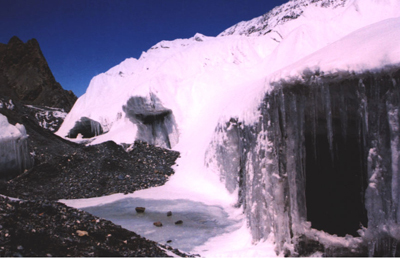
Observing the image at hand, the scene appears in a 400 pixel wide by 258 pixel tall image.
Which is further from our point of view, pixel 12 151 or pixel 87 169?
pixel 87 169

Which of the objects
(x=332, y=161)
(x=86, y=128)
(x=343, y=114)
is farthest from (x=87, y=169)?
(x=343, y=114)

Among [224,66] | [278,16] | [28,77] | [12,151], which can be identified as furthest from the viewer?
[28,77]

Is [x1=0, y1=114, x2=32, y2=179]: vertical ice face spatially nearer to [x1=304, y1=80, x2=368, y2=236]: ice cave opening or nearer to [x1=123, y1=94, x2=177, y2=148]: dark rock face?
[x1=123, y1=94, x2=177, y2=148]: dark rock face

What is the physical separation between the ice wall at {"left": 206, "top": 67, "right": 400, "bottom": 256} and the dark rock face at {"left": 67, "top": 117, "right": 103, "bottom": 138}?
15274 millimetres

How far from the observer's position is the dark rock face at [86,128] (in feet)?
60.9

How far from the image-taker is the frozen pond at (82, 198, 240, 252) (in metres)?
5.99

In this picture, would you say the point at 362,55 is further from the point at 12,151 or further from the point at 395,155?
the point at 12,151

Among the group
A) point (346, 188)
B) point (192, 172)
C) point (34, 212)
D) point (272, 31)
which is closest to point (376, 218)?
point (346, 188)

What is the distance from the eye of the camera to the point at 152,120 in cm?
1589

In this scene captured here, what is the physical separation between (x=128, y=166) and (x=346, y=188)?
363 inches

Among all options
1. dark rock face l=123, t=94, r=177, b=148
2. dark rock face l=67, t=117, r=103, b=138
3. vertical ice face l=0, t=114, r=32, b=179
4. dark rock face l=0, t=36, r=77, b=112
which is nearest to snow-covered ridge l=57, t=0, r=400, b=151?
dark rock face l=123, t=94, r=177, b=148

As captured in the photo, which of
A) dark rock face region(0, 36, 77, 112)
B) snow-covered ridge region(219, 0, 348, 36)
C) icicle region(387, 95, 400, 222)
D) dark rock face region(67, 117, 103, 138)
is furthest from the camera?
dark rock face region(0, 36, 77, 112)

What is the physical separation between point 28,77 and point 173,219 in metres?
40.3

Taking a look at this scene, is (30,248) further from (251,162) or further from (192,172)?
(192,172)
